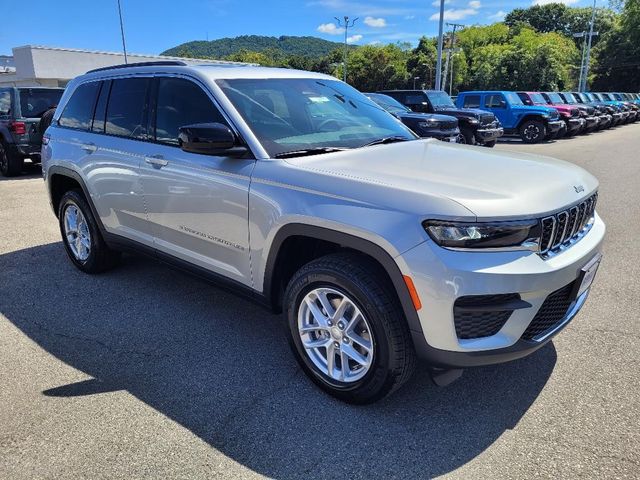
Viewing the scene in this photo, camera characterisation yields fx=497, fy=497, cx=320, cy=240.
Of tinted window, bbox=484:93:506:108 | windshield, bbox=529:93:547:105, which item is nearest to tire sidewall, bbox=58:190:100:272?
tinted window, bbox=484:93:506:108

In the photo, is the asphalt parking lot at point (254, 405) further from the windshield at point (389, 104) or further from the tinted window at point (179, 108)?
the windshield at point (389, 104)

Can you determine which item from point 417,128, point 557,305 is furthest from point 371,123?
point 417,128

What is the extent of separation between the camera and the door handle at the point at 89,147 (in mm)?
4361

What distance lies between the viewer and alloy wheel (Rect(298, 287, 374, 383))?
8.78ft

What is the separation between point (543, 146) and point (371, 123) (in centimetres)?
1591

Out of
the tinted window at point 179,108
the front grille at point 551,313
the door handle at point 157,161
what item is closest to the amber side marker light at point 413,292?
the front grille at point 551,313

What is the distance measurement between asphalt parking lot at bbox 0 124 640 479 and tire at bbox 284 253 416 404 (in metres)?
0.16

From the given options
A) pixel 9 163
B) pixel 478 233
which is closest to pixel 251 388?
pixel 478 233

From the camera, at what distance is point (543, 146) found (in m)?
17.6

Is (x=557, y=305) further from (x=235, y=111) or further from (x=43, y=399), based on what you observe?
(x=43, y=399)

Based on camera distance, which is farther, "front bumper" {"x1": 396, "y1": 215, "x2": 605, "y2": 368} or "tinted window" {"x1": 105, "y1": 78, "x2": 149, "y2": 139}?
"tinted window" {"x1": 105, "y1": 78, "x2": 149, "y2": 139}

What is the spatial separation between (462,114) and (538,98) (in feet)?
27.7

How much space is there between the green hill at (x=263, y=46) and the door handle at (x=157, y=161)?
12879 centimetres

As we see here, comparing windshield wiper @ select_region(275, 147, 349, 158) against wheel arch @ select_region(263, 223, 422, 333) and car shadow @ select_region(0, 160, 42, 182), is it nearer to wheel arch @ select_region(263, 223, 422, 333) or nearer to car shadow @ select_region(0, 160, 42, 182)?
wheel arch @ select_region(263, 223, 422, 333)
